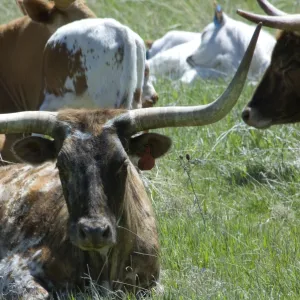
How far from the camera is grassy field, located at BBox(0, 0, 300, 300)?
607cm

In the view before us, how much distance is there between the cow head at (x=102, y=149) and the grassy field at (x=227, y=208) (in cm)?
41

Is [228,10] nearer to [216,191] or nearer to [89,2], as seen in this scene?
[89,2]

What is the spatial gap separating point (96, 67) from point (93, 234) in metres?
2.67

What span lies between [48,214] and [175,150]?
3.08 m

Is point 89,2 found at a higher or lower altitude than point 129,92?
lower

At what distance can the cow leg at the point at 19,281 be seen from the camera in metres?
6.15

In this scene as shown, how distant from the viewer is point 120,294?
240 inches

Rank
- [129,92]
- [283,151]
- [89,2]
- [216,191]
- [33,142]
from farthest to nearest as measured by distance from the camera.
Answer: [89,2]
[283,151]
[216,191]
[129,92]
[33,142]

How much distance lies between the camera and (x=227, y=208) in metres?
8.05

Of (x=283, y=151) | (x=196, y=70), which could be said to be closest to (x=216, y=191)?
(x=283, y=151)

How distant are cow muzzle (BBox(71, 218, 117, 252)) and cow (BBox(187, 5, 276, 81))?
8.71m

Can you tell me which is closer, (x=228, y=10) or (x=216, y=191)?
(x=216, y=191)

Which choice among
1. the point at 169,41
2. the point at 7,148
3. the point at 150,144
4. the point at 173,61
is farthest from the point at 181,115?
the point at 169,41

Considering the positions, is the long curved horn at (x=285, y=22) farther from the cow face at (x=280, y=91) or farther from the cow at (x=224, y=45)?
the cow at (x=224, y=45)
